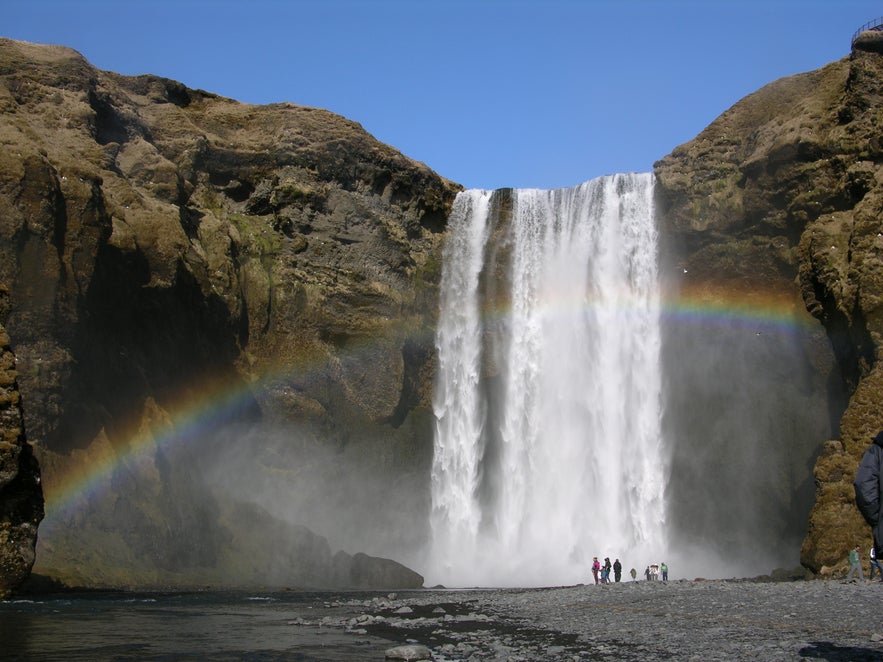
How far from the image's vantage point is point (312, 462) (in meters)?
46.1

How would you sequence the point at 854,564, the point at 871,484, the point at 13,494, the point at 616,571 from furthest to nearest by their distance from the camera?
the point at 616,571 < the point at 854,564 < the point at 13,494 < the point at 871,484

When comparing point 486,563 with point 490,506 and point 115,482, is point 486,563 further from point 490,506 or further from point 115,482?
point 115,482

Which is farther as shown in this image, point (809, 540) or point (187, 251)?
point (187, 251)

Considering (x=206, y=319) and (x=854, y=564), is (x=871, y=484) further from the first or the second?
(x=206, y=319)

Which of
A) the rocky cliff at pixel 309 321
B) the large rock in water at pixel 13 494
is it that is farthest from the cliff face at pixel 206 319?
the large rock in water at pixel 13 494

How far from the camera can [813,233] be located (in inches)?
1535

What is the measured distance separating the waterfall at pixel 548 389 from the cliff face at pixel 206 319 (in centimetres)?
200

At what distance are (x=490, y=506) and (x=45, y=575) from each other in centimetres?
2491

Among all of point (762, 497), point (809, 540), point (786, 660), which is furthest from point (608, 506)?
point (786, 660)

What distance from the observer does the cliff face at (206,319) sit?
3297 cm

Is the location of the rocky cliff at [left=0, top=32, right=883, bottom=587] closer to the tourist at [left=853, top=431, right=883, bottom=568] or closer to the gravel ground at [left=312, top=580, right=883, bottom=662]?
the gravel ground at [left=312, top=580, right=883, bottom=662]

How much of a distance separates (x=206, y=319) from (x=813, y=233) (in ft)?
91.0

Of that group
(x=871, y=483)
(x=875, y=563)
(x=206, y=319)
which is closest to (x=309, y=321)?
(x=206, y=319)

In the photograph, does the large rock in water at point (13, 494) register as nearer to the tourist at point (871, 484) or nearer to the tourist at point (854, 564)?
the tourist at point (871, 484)
